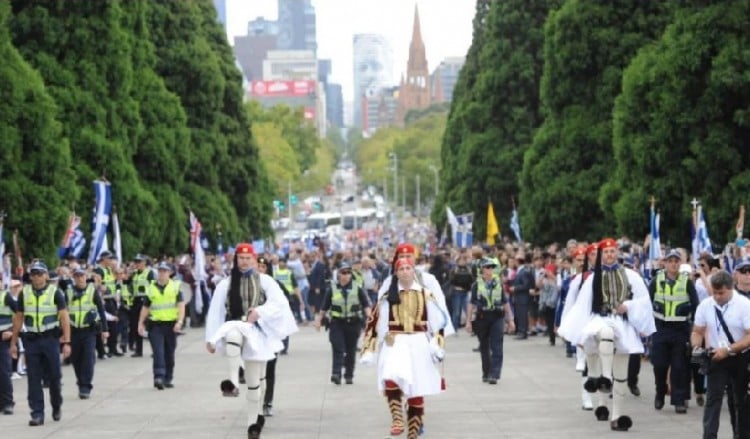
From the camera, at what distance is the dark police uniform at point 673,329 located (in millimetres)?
18578

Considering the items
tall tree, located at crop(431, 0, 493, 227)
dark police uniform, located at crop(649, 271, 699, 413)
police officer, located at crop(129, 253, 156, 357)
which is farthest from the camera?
tall tree, located at crop(431, 0, 493, 227)

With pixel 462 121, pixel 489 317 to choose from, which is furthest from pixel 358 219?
pixel 489 317

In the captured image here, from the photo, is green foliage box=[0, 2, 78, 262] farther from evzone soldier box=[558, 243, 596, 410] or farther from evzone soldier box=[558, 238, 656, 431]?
evzone soldier box=[558, 238, 656, 431]

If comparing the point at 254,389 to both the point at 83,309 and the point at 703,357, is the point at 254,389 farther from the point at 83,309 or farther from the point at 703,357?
the point at 83,309

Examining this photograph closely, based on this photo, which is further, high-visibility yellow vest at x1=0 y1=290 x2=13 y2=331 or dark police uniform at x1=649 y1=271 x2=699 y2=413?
high-visibility yellow vest at x1=0 y1=290 x2=13 y2=331

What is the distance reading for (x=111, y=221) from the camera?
128 feet

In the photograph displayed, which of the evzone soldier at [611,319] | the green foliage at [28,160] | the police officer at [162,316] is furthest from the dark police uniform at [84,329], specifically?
the green foliage at [28,160]

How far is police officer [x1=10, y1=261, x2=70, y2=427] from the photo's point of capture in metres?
18.4

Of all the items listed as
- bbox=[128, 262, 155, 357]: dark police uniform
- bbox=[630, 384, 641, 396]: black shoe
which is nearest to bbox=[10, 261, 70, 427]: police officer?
bbox=[630, 384, 641, 396]: black shoe

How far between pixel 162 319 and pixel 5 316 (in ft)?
11.5

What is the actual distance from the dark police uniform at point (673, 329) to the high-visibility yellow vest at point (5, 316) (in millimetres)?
7515

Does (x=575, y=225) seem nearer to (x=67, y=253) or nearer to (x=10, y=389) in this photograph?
(x=67, y=253)

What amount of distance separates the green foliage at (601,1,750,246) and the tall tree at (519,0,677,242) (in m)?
5.70

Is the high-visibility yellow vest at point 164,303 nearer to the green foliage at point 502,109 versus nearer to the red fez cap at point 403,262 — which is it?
the red fez cap at point 403,262
